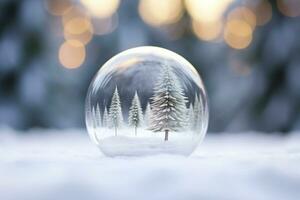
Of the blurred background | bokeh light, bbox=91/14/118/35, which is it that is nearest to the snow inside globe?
the blurred background

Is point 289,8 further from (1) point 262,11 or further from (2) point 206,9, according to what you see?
(2) point 206,9

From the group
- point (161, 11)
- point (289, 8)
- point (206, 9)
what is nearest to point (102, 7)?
point (161, 11)

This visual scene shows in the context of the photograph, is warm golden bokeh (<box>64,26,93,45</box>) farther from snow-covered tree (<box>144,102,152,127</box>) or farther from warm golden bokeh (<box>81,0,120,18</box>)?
snow-covered tree (<box>144,102,152,127</box>)

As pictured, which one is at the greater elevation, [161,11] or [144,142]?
[161,11]

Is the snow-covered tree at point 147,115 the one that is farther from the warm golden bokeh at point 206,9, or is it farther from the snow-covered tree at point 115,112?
the warm golden bokeh at point 206,9

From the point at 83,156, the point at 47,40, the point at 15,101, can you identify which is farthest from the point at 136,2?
the point at 83,156

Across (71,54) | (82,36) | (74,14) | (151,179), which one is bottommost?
(151,179)
